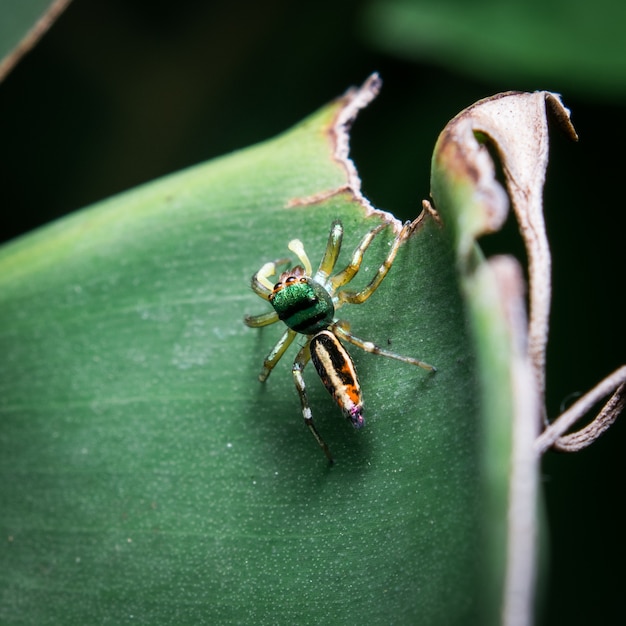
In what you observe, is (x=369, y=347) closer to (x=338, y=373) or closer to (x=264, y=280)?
(x=338, y=373)

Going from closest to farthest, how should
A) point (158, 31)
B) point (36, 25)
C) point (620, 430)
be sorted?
point (36, 25) < point (620, 430) < point (158, 31)

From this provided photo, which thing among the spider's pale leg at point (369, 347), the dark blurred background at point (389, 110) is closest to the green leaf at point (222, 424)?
the spider's pale leg at point (369, 347)

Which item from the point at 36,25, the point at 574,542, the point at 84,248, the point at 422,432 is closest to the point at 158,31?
the point at 36,25

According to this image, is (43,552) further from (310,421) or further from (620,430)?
(620,430)

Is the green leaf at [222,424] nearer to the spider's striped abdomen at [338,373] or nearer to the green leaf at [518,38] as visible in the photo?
the spider's striped abdomen at [338,373]

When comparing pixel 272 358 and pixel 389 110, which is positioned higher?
pixel 272 358

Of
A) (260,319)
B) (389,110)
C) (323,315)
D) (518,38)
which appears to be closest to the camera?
(260,319)

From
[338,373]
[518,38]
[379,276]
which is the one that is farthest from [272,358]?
[518,38]
